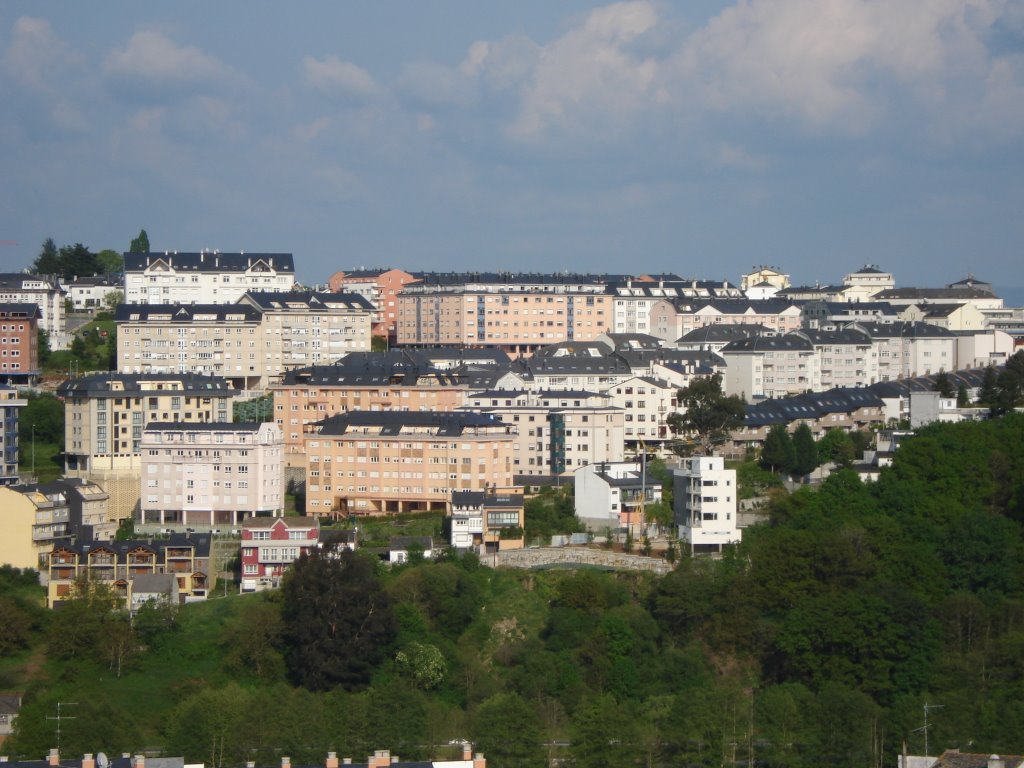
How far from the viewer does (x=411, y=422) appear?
41719mm

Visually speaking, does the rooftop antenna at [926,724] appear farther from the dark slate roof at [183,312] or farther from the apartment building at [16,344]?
the apartment building at [16,344]

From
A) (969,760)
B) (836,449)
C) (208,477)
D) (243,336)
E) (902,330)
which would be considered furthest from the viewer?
(902,330)

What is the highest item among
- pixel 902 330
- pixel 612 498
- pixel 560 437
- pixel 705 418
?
pixel 902 330

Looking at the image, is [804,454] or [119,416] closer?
[804,454]

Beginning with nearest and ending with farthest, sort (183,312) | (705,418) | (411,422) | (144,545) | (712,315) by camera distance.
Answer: (144,545)
(411,422)
(705,418)
(183,312)
(712,315)

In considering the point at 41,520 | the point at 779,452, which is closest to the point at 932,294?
the point at 779,452

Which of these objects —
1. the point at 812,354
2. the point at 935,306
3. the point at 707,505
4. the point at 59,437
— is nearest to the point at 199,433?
the point at 59,437

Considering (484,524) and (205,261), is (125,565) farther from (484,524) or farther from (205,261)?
(205,261)

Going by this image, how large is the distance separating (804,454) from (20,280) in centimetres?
2596

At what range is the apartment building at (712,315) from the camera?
61938 millimetres

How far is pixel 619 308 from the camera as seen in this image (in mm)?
62781

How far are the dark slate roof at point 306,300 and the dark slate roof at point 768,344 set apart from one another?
10503mm

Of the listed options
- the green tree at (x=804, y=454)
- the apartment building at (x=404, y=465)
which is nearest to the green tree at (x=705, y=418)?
the green tree at (x=804, y=454)

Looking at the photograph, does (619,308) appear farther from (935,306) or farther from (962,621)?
(962,621)
